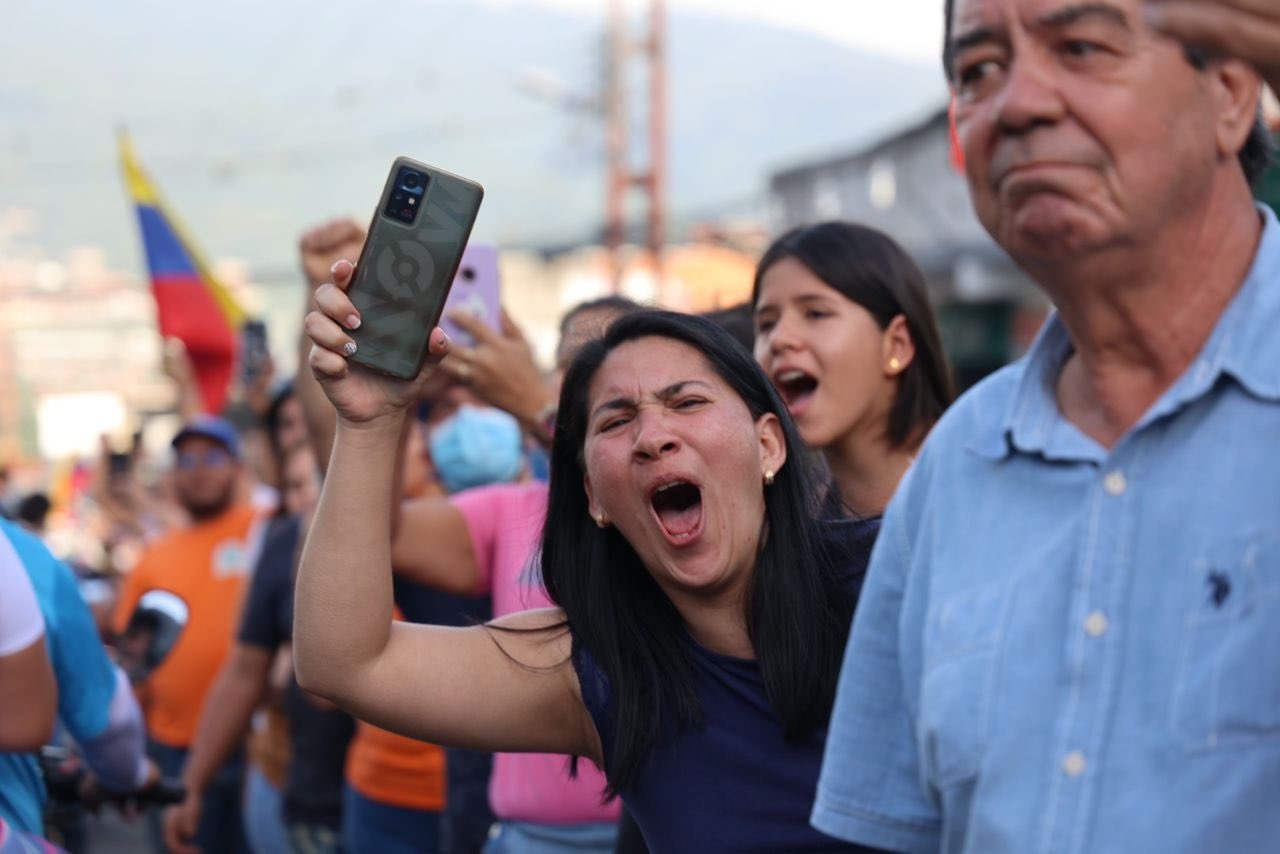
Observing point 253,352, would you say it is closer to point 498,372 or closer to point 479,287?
point 479,287

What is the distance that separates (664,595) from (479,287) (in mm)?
1459

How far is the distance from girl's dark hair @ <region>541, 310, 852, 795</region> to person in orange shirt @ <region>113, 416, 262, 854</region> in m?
4.21

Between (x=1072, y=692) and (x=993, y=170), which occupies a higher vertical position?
(x=993, y=170)

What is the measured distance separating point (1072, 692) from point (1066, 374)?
39cm

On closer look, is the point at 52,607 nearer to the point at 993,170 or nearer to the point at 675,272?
the point at 993,170

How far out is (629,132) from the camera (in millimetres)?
40438

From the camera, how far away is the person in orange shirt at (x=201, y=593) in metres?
7.43

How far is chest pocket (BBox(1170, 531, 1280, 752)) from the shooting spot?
1.68 m

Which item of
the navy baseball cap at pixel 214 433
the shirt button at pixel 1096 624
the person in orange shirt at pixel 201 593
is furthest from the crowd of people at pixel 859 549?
the navy baseball cap at pixel 214 433

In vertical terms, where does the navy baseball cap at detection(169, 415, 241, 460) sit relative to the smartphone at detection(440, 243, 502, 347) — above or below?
below

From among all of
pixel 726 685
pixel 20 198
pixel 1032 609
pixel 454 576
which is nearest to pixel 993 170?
pixel 1032 609

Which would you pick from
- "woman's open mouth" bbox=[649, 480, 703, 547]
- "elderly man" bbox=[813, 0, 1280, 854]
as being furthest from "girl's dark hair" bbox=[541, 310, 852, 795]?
"elderly man" bbox=[813, 0, 1280, 854]

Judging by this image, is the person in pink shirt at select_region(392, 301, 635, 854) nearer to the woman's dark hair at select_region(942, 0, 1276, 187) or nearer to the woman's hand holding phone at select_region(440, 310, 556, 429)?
the woman's hand holding phone at select_region(440, 310, 556, 429)

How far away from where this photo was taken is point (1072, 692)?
177 cm
